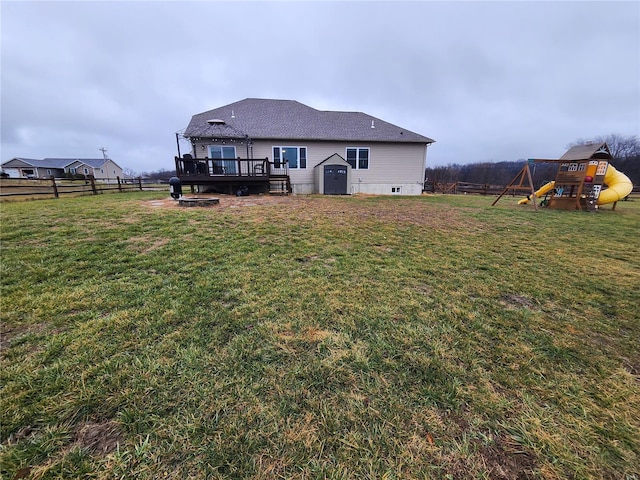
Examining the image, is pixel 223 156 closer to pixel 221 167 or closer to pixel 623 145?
pixel 221 167

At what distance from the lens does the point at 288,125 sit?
14.9 meters

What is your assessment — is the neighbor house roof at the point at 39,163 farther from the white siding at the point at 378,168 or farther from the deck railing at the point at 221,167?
the white siding at the point at 378,168

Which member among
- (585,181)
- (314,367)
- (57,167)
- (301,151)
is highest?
(57,167)

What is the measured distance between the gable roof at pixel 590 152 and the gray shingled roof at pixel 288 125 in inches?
255

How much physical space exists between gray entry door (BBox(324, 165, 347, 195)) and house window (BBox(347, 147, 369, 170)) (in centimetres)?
135

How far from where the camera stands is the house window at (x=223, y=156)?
12630mm

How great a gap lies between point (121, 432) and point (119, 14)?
19.8 metres

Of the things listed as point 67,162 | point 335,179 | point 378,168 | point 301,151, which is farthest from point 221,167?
point 67,162

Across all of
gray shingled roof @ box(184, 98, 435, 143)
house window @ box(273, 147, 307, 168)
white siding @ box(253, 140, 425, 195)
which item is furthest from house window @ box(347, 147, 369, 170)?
house window @ box(273, 147, 307, 168)

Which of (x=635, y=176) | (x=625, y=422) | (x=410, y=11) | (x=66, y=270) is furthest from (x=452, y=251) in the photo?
(x=635, y=176)

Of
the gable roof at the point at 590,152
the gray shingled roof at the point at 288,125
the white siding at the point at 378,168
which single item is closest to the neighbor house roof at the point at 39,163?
the gray shingled roof at the point at 288,125

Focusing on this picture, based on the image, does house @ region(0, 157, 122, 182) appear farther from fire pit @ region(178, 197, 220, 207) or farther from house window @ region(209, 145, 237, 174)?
fire pit @ region(178, 197, 220, 207)

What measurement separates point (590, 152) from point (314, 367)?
15.1 meters

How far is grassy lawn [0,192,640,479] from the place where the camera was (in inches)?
47.0
